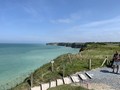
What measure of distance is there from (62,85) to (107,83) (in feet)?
12.4

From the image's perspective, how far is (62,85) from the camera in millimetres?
17266

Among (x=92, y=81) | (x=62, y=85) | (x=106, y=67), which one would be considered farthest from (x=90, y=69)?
(x=62, y=85)

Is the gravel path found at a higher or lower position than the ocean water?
higher

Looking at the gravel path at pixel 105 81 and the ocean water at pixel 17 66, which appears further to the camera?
the ocean water at pixel 17 66

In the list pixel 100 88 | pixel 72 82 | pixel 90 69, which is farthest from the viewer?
pixel 90 69

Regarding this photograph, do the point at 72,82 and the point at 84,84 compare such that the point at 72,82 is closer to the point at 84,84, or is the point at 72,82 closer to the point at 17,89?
the point at 84,84

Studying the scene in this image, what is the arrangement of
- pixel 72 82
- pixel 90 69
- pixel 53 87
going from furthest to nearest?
1. pixel 90 69
2. pixel 72 82
3. pixel 53 87

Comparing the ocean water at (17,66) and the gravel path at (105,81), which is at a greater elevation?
the gravel path at (105,81)

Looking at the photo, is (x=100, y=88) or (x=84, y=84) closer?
(x=100, y=88)

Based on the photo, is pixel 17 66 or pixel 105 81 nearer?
pixel 105 81

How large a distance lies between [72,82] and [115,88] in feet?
12.6

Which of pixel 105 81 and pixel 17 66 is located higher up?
pixel 105 81

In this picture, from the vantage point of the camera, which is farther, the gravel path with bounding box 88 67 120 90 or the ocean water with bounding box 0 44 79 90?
the ocean water with bounding box 0 44 79 90

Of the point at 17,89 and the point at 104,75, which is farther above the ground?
the point at 104,75
